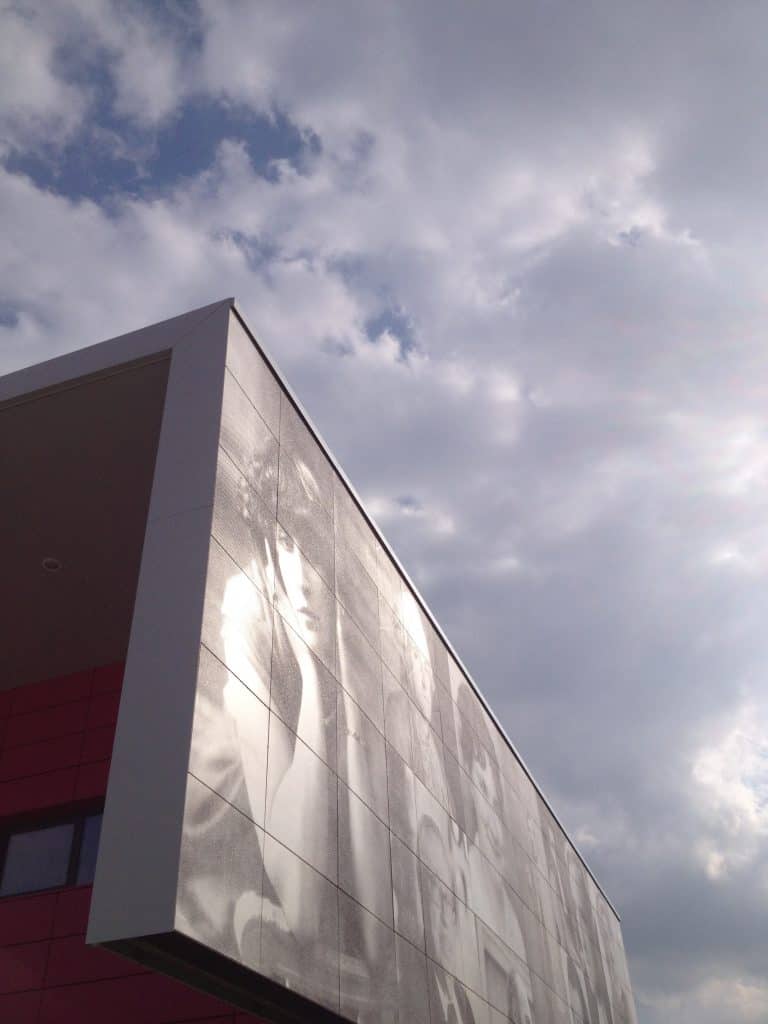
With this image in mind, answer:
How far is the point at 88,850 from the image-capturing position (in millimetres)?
13812

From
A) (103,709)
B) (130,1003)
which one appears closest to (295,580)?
(130,1003)

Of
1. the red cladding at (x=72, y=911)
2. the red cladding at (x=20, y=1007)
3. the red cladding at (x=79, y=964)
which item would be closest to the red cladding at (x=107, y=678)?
the red cladding at (x=72, y=911)

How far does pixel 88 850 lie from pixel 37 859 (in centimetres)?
116

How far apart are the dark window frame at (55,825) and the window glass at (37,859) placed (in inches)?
1.5

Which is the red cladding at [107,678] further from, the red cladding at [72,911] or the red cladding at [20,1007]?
the red cladding at [20,1007]

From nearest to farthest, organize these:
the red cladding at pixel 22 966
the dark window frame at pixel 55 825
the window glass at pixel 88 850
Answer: the red cladding at pixel 22 966 < the window glass at pixel 88 850 < the dark window frame at pixel 55 825

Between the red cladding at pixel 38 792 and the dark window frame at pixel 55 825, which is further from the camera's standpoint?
the red cladding at pixel 38 792

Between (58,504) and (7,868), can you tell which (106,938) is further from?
(7,868)

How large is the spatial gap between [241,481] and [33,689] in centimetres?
940

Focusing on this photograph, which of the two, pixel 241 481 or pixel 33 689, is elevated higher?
pixel 33 689

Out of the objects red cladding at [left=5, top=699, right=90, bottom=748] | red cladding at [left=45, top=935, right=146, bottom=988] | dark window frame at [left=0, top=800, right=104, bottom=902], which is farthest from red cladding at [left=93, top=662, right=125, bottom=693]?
red cladding at [left=45, top=935, right=146, bottom=988]

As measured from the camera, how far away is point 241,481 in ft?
31.9

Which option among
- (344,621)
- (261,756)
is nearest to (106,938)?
(261,756)

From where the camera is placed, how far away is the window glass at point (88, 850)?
1342cm
